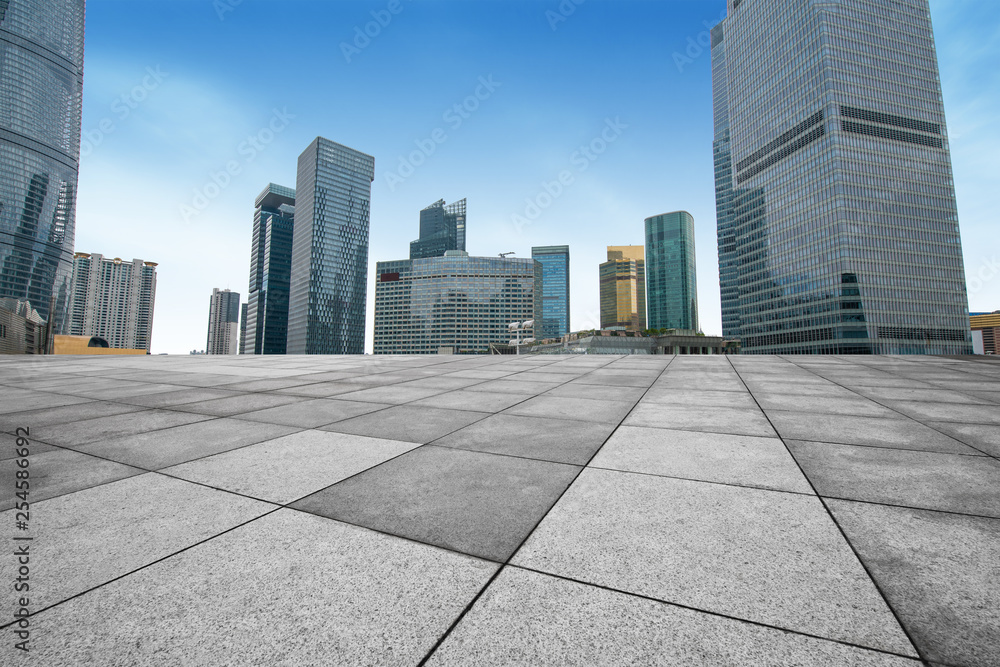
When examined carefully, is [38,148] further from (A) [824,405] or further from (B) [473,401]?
(A) [824,405]

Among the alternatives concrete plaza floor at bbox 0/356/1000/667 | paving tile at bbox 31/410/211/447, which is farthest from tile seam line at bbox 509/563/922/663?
paving tile at bbox 31/410/211/447

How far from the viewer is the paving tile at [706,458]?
132 inches

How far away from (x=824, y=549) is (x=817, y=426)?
138 inches

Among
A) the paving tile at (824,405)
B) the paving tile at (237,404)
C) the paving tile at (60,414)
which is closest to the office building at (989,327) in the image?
the paving tile at (824,405)

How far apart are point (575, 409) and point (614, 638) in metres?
4.79

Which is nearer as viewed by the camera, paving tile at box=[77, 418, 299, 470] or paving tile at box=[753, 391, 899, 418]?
paving tile at box=[77, 418, 299, 470]

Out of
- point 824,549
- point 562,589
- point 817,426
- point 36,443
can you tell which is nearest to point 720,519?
point 824,549

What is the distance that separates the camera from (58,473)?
358 cm

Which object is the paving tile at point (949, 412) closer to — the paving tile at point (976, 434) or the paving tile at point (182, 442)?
the paving tile at point (976, 434)

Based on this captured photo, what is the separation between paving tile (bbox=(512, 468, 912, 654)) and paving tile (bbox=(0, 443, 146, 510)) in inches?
141

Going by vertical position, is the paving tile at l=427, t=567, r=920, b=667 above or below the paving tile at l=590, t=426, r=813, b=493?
below

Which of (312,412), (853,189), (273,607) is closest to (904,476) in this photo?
(273,607)

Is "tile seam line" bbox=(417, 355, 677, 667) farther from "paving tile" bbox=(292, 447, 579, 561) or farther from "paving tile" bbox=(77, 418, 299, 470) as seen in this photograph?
"paving tile" bbox=(77, 418, 299, 470)

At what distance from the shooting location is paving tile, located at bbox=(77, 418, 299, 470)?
405cm
